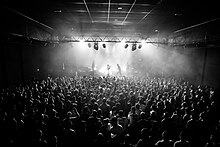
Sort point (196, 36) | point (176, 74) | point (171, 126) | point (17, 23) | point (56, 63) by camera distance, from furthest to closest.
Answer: point (56, 63) < point (176, 74) < point (196, 36) < point (17, 23) < point (171, 126)

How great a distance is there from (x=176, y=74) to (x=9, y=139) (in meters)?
17.1

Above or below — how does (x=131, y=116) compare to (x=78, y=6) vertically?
below

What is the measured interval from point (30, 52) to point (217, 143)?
14.2 metres

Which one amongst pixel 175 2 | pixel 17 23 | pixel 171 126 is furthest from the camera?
pixel 17 23

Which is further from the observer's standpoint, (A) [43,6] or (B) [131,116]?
(A) [43,6]

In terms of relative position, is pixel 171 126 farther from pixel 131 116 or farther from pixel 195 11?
pixel 195 11

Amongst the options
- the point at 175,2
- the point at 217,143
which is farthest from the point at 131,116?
the point at 175,2

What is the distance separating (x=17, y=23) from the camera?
10.8m

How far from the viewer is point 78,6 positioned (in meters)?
8.66

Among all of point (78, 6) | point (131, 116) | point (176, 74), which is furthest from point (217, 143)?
point (176, 74)

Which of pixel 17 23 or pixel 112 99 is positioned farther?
pixel 17 23

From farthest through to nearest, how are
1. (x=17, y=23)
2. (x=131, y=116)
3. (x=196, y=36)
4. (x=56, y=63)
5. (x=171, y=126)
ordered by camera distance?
(x=56, y=63) → (x=196, y=36) → (x=17, y=23) → (x=131, y=116) → (x=171, y=126)

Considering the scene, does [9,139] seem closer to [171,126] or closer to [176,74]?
[171,126]

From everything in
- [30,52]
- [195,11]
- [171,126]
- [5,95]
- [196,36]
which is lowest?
[171,126]
